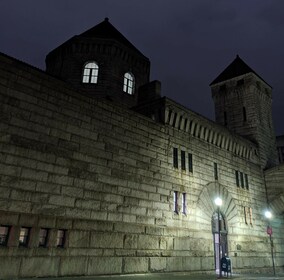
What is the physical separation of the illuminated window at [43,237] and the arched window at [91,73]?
15148 mm

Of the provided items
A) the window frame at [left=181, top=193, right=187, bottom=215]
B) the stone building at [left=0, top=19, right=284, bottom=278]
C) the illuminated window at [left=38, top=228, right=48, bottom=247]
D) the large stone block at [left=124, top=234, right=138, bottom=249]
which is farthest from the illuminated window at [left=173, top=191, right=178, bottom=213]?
the illuminated window at [left=38, top=228, right=48, bottom=247]

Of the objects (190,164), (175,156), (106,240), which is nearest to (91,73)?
(175,156)

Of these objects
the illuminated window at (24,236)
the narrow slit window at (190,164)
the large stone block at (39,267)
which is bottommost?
the large stone block at (39,267)

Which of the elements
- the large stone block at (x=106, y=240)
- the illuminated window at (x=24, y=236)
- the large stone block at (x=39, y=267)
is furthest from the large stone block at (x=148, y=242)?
the illuminated window at (x=24, y=236)

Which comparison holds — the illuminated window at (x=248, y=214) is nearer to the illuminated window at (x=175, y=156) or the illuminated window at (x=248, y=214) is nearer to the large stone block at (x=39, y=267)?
the illuminated window at (x=175, y=156)

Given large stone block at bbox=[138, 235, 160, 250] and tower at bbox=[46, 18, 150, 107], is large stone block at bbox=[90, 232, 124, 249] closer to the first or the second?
large stone block at bbox=[138, 235, 160, 250]

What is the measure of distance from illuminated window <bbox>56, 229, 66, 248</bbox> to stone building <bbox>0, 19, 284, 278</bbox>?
5 centimetres

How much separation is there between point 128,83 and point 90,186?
14755 millimetres

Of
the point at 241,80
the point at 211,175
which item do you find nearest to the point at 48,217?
the point at 211,175

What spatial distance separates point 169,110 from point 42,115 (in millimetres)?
8054

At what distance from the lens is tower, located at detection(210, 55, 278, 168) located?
26.0 m

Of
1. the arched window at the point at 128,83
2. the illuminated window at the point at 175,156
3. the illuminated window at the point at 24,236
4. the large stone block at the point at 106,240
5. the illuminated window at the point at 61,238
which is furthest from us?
the arched window at the point at 128,83

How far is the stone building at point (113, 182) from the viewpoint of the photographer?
33.5 feet

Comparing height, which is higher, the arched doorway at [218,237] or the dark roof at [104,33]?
the dark roof at [104,33]
